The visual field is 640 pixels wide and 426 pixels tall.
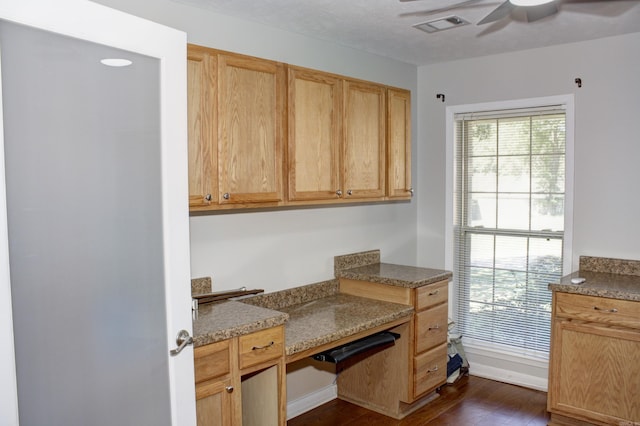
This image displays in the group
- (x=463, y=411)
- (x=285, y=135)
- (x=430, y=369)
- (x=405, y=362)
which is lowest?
(x=463, y=411)

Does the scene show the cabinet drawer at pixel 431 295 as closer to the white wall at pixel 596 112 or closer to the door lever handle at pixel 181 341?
the white wall at pixel 596 112

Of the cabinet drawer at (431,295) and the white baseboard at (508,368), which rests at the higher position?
the cabinet drawer at (431,295)

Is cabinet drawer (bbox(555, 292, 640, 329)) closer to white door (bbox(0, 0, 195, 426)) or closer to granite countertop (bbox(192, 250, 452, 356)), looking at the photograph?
granite countertop (bbox(192, 250, 452, 356))

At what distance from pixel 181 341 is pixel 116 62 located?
1.07 meters

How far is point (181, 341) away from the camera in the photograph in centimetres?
207

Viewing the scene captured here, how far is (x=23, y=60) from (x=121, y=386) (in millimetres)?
1148

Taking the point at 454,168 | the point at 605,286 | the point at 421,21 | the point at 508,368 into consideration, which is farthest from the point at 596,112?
the point at 508,368

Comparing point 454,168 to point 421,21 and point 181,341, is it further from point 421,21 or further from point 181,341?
point 181,341

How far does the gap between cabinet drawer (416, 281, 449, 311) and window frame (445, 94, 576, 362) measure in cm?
66

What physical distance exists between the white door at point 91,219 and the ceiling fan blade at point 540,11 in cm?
185

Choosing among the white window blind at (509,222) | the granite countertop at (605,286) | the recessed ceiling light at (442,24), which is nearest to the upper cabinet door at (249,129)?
the recessed ceiling light at (442,24)

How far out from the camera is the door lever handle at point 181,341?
205 centimetres

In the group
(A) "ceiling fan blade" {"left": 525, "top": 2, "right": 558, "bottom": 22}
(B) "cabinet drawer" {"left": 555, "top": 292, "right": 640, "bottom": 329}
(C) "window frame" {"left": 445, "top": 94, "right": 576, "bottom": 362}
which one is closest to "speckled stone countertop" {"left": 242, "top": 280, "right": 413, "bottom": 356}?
(B) "cabinet drawer" {"left": 555, "top": 292, "right": 640, "bottom": 329}

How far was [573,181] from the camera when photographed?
3725 millimetres
